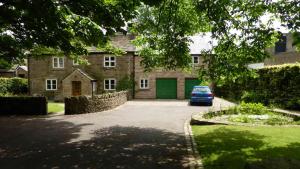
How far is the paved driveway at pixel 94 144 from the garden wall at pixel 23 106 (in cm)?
387

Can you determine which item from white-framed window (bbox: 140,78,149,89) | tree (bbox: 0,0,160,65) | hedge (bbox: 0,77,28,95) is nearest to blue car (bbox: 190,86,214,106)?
white-framed window (bbox: 140,78,149,89)

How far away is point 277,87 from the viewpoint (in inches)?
968

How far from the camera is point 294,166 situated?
6.24 metres

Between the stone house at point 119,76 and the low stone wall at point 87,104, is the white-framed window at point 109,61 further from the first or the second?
the low stone wall at point 87,104

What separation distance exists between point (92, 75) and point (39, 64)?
6.65m

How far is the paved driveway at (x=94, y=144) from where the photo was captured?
935cm

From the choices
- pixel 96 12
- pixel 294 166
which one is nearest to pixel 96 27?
pixel 96 12

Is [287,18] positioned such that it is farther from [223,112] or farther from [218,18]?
[223,112]

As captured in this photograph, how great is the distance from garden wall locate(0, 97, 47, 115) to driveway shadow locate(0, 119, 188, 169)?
6.09 metres

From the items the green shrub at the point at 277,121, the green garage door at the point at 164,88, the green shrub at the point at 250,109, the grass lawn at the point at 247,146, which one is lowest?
the grass lawn at the point at 247,146

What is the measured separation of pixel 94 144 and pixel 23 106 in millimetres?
12596

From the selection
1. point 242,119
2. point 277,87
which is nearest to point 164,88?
point 277,87

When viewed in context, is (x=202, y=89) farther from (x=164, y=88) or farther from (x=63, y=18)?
(x=63, y=18)

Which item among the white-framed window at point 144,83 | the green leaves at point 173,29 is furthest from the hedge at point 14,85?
the green leaves at point 173,29
